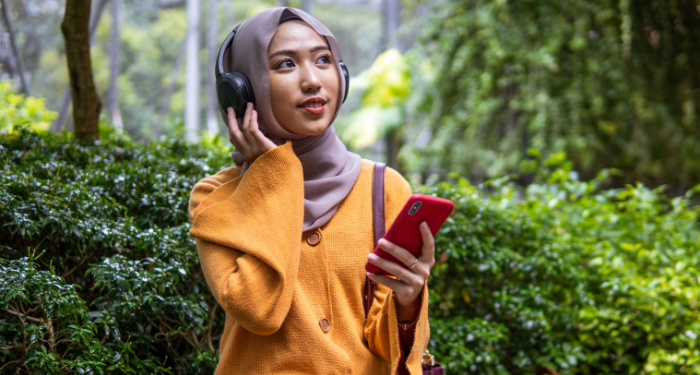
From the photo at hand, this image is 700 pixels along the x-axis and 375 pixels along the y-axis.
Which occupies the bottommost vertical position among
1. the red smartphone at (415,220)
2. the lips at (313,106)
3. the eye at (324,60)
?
the red smartphone at (415,220)

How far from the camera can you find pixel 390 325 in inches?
50.9

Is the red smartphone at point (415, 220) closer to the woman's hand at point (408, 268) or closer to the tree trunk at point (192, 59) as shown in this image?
the woman's hand at point (408, 268)

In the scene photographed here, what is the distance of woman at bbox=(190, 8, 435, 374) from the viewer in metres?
1.22

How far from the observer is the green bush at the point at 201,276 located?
5.65 ft

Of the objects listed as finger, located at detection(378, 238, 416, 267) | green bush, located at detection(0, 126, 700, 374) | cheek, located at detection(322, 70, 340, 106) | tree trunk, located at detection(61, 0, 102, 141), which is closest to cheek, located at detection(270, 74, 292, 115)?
cheek, located at detection(322, 70, 340, 106)

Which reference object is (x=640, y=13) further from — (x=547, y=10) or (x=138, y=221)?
(x=138, y=221)

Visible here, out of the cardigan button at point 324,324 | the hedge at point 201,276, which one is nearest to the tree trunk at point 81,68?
the hedge at point 201,276

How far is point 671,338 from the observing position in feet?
8.60

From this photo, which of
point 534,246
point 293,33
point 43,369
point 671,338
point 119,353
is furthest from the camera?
point 534,246

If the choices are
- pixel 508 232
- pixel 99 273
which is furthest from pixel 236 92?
pixel 508 232

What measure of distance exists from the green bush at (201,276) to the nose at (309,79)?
99 centimetres

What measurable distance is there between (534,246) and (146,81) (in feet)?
75.2

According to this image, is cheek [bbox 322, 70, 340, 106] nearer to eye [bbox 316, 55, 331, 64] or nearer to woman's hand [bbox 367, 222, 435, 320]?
eye [bbox 316, 55, 331, 64]

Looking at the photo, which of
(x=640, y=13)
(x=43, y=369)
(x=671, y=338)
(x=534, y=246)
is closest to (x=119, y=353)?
(x=43, y=369)
